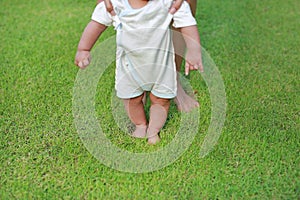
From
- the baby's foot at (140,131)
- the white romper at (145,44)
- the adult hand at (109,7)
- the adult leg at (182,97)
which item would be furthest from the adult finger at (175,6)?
the baby's foot at (140,131)

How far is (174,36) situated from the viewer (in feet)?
7.16

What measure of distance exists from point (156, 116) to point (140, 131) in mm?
113

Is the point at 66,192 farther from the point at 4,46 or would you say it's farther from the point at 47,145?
the point at 4,46

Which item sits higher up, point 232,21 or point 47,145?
point 47,145

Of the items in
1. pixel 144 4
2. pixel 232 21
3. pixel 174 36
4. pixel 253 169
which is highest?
pixel 144 4

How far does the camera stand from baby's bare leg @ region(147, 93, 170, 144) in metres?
2.14

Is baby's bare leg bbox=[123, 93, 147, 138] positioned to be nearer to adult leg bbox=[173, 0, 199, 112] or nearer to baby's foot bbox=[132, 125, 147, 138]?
baby's foot bbox=[132, 125, 147, 138]

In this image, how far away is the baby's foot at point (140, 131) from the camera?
217 cm

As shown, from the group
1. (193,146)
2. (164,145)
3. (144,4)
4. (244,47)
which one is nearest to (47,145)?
(164,145)

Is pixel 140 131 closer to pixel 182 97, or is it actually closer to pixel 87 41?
pixel 182 97

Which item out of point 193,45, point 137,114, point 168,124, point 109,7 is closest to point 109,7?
point 109,7

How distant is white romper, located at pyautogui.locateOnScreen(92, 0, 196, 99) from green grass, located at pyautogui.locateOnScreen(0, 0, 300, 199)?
0.94ft

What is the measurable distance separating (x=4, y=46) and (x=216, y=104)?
1692mm

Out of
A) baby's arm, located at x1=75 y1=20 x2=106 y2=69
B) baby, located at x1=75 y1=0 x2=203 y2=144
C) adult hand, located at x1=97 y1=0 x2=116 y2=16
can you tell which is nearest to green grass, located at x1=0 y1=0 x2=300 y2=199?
baby, located at x1=75 y1=0 x2=203 y2=144
